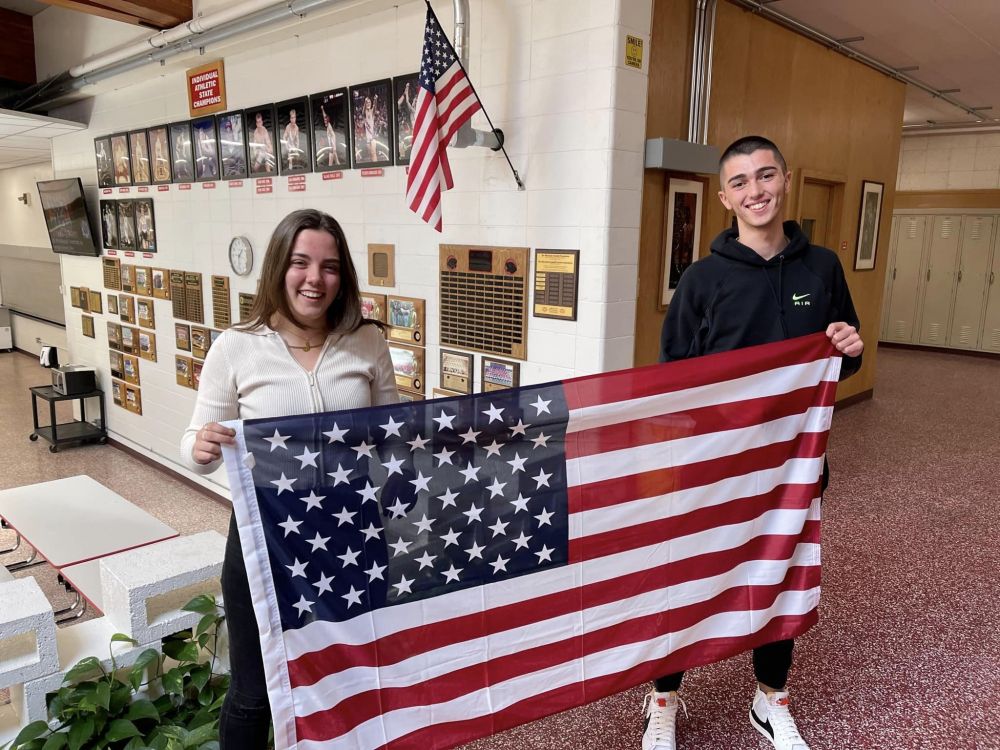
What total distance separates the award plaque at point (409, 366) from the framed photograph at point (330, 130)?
1.16 metres

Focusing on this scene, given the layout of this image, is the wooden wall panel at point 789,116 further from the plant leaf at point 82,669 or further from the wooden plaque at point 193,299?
the wooden plaque at point 193,299

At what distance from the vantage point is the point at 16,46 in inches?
275

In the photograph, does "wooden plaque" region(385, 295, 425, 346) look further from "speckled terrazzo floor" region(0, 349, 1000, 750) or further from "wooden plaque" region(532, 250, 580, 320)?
"speckled terrazzo floor" region(0, 349, 1000, 750)

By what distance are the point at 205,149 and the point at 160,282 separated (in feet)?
4.42

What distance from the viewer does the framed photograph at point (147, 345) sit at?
6156 mm

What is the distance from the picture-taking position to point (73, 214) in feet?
22.6

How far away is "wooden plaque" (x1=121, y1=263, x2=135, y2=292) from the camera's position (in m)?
6.39

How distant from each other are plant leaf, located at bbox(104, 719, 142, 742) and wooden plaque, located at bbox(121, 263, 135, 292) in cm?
534

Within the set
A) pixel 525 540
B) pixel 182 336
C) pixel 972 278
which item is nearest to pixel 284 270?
pixel 525 540

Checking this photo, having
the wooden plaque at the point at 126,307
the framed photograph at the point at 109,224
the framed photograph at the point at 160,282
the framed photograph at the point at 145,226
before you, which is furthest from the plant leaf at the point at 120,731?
the framed photograph at the point at 109,224

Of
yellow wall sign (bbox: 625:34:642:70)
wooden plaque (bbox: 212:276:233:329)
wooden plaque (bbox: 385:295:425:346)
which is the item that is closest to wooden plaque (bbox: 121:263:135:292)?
wooden plaque (bbox: 212:276:233:329)

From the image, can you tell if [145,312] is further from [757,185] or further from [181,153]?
[757,185]

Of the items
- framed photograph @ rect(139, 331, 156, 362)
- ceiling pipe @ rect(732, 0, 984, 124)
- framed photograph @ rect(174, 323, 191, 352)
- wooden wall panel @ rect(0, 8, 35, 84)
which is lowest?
framed photograph @ rect(139, 331, 156, 362)

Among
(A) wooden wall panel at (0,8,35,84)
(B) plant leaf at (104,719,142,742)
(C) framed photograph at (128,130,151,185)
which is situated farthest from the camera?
(A) wooden wall panel at (0,8,35,84)
